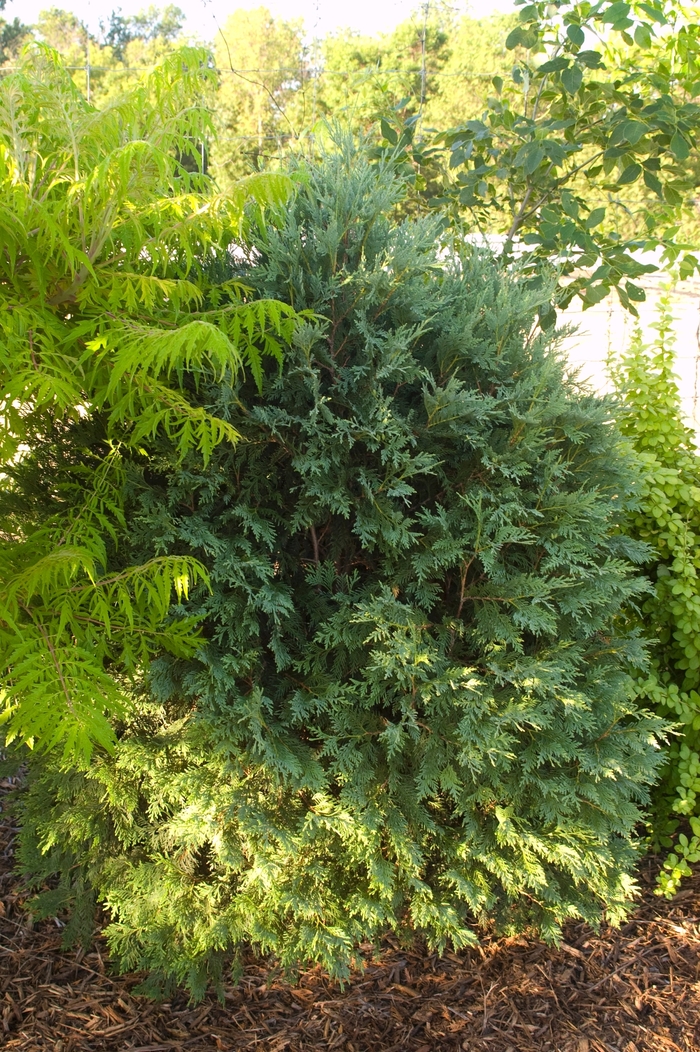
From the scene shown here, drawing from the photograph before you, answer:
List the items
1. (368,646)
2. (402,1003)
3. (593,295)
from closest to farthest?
(368,646) → (402,1003) → (593,295)

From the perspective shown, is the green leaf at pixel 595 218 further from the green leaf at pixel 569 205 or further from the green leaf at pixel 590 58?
the green leaf at pixel 590 58

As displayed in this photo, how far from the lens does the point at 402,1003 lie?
7.91 ft

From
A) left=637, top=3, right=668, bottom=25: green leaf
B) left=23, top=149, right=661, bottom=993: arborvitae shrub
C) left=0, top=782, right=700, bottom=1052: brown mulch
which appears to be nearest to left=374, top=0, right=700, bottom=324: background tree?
left=637, top=3, right=668, bottom=25: green leaf

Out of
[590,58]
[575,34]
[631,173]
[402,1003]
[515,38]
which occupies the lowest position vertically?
[402,1003]

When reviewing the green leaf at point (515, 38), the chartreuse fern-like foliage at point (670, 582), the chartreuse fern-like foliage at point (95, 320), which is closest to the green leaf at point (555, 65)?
the green leaf at point (515, 38)

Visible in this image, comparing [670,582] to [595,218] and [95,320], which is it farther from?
[95,320]

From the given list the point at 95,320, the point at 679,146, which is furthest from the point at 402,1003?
the point at 679,146

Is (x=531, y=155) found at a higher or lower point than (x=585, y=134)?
lower

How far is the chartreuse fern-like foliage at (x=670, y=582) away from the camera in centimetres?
281

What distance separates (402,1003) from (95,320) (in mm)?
2124

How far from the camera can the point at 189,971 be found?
2281mm

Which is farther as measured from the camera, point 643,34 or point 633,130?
point 633,130

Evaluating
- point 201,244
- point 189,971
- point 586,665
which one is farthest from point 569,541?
point 189,971

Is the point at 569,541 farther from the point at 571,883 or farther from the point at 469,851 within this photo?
the point at 571,883
